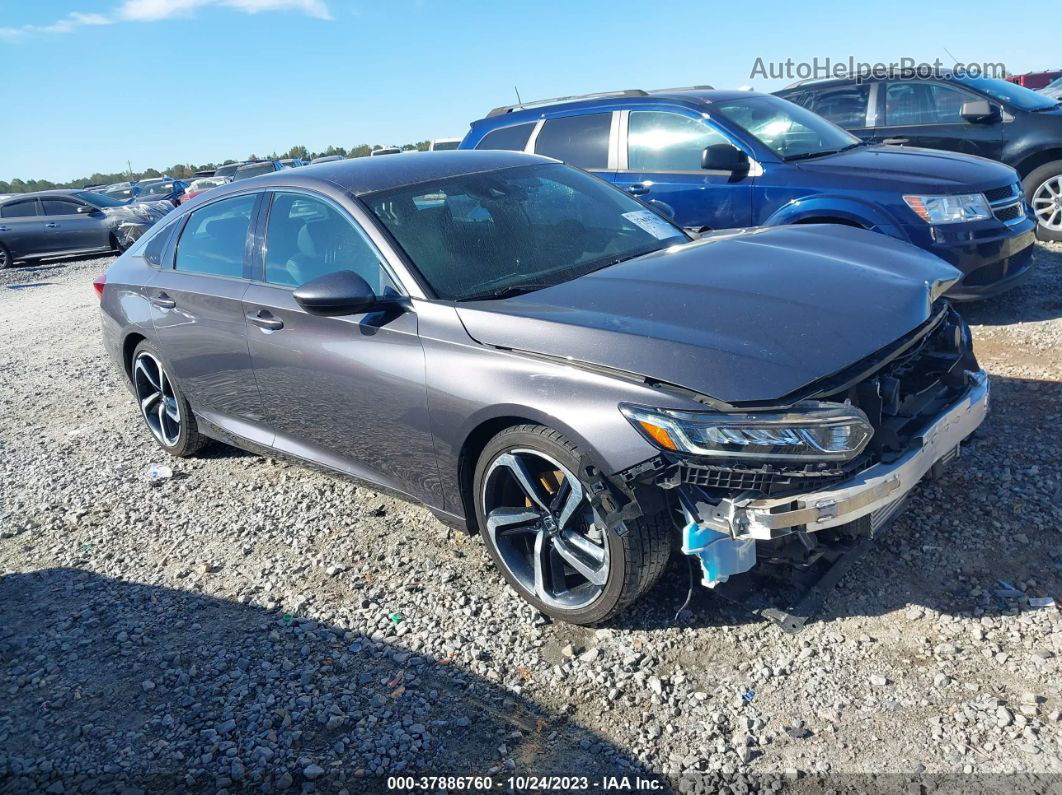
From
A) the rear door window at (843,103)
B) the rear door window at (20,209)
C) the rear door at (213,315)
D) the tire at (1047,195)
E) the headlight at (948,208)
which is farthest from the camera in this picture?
the rear door window at (20,209)

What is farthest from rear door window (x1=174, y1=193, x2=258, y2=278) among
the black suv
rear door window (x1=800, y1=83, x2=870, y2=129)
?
rear door window (x1=800, y1=83, x2=870, y2=129)

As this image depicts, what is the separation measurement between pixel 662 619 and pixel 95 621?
2.47 metres

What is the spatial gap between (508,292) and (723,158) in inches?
144

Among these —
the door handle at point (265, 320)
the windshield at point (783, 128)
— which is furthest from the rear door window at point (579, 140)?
the door handle at point (265, 320)

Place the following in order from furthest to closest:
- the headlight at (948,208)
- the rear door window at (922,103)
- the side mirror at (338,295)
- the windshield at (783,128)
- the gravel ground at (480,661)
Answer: the rear door window at (922,103), the windshield at (783,128), the headlight at (948,208), the side mirror at (338,295), the gravel ground at (480,661)

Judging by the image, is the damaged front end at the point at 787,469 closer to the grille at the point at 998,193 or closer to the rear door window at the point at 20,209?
the grille at the point at 998,193

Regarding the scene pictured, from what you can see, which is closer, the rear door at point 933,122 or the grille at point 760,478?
the grille at point 760,478

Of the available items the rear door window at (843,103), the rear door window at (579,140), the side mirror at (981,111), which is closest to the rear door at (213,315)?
the rear door window at (579,140)

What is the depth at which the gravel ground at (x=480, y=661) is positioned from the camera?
2641 millimetres

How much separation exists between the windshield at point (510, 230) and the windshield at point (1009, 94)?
5989 mm

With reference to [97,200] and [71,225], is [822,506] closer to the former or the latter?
[71,225]

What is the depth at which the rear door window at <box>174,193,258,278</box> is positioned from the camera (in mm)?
4590

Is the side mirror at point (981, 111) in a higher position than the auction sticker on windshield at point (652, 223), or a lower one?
higher

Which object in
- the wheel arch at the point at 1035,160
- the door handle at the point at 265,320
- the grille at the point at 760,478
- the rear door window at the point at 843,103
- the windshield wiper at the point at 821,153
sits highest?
the rear door window at the point at 843,103
